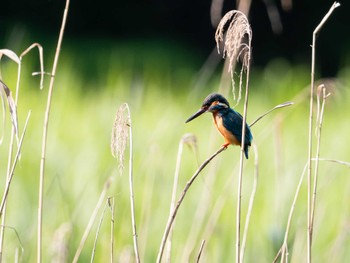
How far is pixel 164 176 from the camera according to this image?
387cm

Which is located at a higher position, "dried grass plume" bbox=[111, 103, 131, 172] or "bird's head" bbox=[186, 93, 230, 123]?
"bird's head" bbox=[186, 93, 230, 123]

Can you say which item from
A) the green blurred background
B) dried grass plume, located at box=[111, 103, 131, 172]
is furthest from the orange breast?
dried grass plume, located at box=[111, 103, 131, 172]

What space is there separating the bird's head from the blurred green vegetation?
→ 0.23 meters

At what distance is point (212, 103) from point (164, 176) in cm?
174

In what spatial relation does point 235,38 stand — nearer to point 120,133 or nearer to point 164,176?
point 120,133

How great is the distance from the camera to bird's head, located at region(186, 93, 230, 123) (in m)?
2.04

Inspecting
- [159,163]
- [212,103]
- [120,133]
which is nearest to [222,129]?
[212,103]

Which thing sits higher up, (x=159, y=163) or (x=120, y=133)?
(x=159, y=163)

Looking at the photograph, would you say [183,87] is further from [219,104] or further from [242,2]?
[219,104]

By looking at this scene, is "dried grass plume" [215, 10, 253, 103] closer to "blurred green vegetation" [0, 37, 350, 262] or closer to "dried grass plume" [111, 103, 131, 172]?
"dried grass plume" [111, 103, 131, 172]

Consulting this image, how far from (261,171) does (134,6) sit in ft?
25.1

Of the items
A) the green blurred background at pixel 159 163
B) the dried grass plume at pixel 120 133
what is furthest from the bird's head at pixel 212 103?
the dried grass plume at pixel 120 133

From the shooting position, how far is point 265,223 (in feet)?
11.6

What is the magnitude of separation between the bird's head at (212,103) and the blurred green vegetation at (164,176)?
9.1 inches
